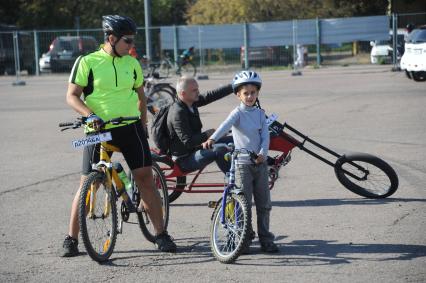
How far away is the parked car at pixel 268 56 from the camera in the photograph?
35.0m

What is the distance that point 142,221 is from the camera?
7000 mm

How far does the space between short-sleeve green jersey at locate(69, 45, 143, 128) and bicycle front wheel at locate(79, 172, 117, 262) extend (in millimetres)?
492

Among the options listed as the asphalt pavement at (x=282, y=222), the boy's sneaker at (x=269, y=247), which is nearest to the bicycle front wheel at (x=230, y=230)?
the asphalt pavement at (x=282, y=222)

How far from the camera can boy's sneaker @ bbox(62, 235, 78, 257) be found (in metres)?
6.70

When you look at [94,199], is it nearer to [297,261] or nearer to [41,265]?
[41,265]

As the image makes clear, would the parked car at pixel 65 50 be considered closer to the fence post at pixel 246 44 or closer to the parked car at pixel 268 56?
the fence post at pixel 246 44

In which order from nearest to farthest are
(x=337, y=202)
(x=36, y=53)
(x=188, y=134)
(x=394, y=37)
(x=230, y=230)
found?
(x=230, y=230)
(x=188, y=134)
(x=337, y=202)
(x=394, y=37)
(x=36, y=53)

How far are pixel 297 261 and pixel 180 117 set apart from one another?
222 cm

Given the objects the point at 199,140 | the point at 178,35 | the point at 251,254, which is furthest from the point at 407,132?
the point at 178,35

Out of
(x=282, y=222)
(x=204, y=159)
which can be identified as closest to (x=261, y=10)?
(x=204, y=159)

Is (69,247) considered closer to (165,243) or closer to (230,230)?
(165,243)

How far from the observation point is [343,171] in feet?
29.6

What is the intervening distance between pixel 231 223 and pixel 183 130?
1813mm

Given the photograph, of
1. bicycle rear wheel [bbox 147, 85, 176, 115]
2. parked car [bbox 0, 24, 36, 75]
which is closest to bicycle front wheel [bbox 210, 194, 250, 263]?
bicycle rear wheel [bbox 147, 85, 176, 115]
